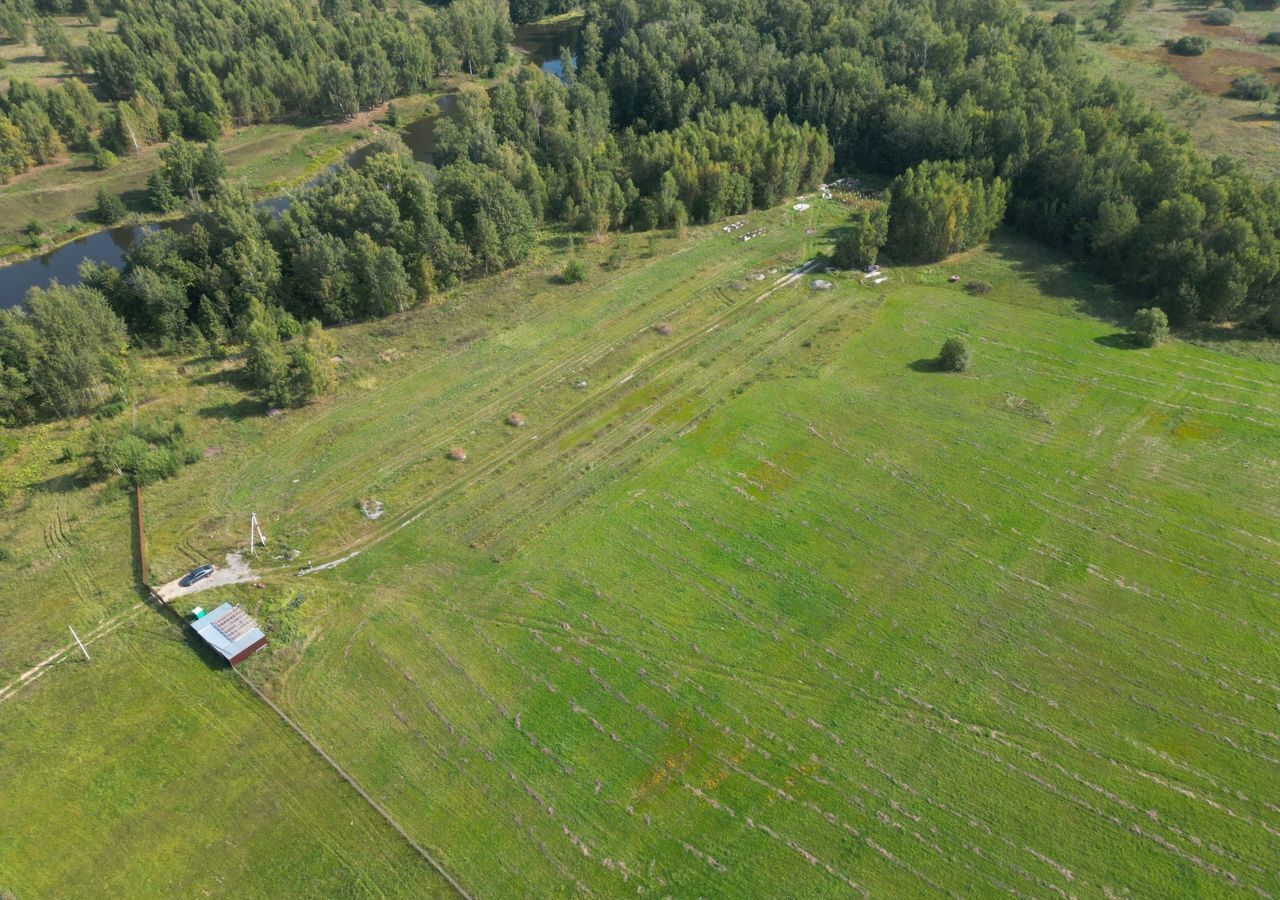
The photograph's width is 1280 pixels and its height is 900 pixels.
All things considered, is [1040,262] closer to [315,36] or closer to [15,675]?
[15,675]

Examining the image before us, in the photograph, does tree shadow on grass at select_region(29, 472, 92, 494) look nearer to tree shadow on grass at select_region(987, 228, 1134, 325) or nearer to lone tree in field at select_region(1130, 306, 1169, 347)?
tree shadow on grass at select_region(987, 228, 1134, 325)

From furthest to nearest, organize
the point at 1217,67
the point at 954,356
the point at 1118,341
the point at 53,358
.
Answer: the point at 1217,67, the point at 1118,341, the point at 954,356, the point at 53,358

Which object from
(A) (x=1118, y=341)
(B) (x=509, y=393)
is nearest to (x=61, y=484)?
(B) (x=509, y=393)

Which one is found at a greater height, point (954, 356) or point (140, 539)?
point (954, 356)

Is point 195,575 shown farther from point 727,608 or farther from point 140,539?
point 727,608

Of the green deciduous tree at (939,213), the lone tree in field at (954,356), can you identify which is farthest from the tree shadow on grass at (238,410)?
the green deciduous tree at (939,213)

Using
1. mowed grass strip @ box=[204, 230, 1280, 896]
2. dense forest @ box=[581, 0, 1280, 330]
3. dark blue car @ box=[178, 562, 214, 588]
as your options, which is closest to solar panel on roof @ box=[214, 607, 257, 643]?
mowed grass strip @ box=[204, 230, 1280, 896]

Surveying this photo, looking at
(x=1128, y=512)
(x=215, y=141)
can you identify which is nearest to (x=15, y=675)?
(x=1128, y=512)

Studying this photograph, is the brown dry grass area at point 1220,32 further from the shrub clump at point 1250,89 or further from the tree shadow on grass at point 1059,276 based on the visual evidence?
the tree shadow on grass at point 1059,276
